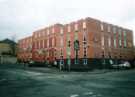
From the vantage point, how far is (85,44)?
166 feet

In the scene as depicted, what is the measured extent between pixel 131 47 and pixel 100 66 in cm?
2252

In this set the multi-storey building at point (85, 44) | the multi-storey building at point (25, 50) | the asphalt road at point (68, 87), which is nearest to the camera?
the asphalt road at point (68, 87)

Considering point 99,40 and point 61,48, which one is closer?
point 99,40

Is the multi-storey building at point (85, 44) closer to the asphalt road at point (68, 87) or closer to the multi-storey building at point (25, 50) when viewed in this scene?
the multi-storey building at point (25, 50)

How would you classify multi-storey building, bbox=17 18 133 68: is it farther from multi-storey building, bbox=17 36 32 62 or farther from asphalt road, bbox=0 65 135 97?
asphalt road, bbox=0 65 135 97

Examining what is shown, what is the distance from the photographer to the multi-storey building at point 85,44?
165ft

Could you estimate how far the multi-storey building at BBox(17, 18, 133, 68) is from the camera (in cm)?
5044

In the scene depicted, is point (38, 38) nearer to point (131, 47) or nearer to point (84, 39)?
point (84, 39)

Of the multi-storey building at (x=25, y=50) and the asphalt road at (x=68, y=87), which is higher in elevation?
the multi-storey building at (x=25, y=50)

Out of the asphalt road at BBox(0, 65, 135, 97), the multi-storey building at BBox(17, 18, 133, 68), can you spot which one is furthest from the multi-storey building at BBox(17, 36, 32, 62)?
the asphalt road at BBox(0, 65, 135, 97)

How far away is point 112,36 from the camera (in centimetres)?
5812

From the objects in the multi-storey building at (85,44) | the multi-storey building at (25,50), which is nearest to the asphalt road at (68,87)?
the multi-storey building at (85,44)

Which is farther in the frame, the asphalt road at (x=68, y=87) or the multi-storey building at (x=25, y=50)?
the multi-storey building at (x=25, y=50)

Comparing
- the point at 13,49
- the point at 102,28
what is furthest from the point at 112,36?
the point at 13,49
